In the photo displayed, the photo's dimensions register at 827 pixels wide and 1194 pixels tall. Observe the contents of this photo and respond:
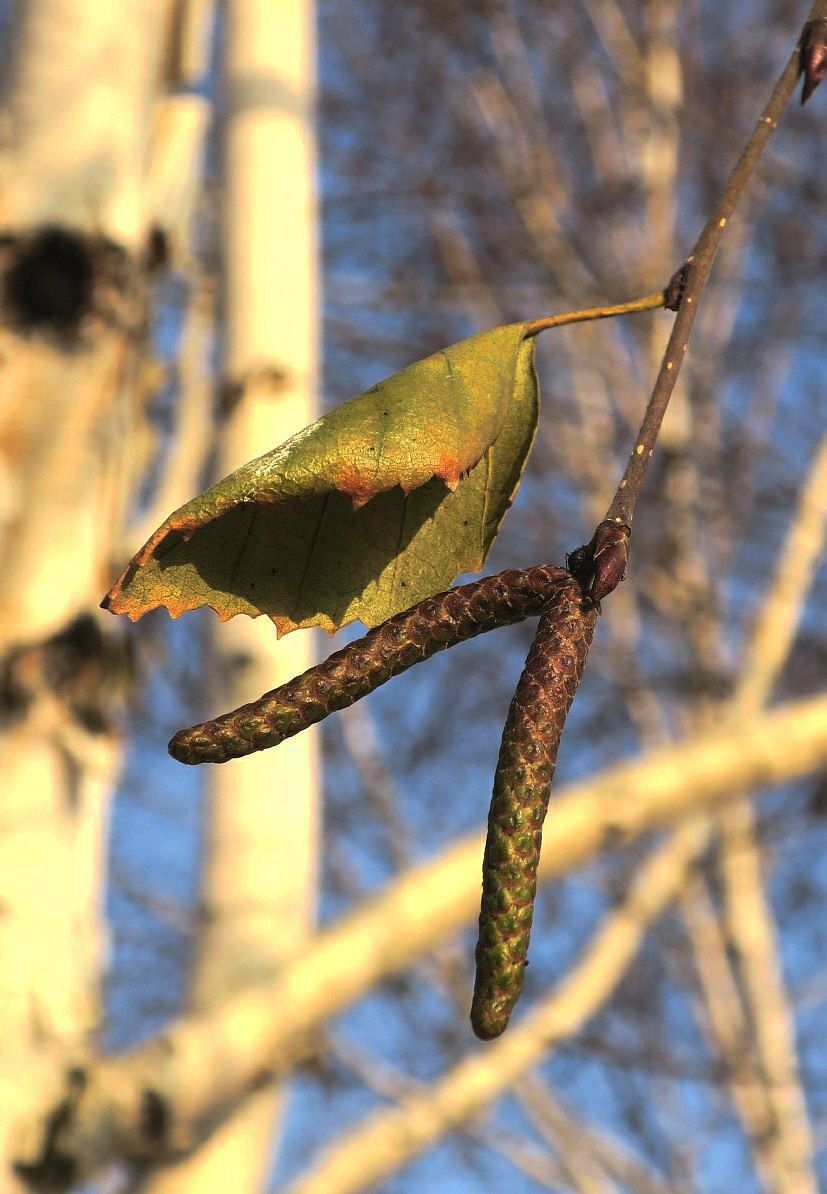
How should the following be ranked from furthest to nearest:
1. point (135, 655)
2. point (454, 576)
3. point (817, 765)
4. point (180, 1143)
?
1. point (817, 765)
2. point (135, 655)
3. point (180, 1143)
4. point (454, 576)

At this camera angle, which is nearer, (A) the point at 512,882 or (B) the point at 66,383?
(A) the point at 512,882

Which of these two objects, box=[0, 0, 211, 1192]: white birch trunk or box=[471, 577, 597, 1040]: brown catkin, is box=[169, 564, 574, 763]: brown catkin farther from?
box=[0, 0, 211, 1192]: white birch trunk

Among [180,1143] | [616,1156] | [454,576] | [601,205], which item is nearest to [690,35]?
[601,205]

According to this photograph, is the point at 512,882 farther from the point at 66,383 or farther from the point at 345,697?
the point at 66,383

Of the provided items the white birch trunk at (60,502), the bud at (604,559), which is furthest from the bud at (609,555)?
the white birch trunk at (60,502)

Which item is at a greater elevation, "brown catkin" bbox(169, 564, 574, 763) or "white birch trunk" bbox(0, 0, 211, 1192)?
"white birch trunk" bbox(0, 0, 211, 1192)

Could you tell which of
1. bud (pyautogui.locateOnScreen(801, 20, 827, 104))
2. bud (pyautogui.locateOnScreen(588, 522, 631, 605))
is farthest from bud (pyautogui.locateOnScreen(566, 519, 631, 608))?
bud (pyautogui.locateOnScreen(801, 20, 827, 104))
